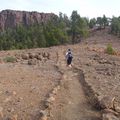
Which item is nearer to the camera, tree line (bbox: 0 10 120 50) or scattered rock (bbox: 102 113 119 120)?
scattered rock (bbox: 102 113 119 120)

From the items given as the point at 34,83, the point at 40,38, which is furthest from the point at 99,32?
the point at 34,83

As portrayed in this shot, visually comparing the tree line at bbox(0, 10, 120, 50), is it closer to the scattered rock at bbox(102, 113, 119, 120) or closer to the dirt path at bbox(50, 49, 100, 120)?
the dirt path at bbox(50, 49, 100, 120)

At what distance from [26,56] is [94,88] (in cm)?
2161

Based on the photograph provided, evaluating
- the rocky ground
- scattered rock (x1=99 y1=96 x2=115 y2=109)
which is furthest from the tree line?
scattered rock (x1=99 y1=96 x2=115 y2=109)

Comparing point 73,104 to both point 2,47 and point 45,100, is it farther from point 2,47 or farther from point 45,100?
point 2,47

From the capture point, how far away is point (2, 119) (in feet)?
36.6

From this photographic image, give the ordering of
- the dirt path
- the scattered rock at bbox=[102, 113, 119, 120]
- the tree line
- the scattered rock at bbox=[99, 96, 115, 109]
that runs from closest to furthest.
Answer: the scattered rock at bbox=[102, 113, 119, 120], the dirt path, the scattered rock at bbox=[99, 96, 115, 109], the tree line

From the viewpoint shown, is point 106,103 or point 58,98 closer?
point 106,103

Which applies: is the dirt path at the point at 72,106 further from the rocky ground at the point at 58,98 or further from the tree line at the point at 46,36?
the tree line at the point at 46,36

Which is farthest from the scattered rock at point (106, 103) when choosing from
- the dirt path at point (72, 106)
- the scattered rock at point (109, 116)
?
the scattered rock at point (109, 116)

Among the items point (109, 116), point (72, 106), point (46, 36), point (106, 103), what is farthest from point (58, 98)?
point (46, 36)

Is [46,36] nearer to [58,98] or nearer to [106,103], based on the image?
Result: [58,98]

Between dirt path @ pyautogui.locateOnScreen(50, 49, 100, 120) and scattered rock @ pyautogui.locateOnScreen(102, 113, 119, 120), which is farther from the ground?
scattered rock @ pyautogui.locateOnScreen(102, 113, 119, 120)

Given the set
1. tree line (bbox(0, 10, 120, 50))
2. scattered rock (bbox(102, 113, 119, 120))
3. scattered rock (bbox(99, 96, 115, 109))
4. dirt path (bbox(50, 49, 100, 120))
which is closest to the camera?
scattered rock (bbox(102, 113, 119, 120))
